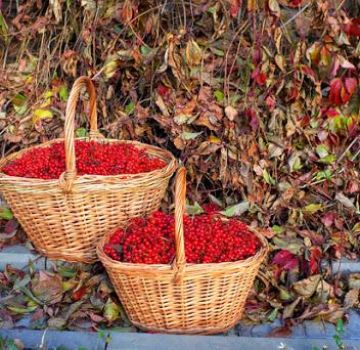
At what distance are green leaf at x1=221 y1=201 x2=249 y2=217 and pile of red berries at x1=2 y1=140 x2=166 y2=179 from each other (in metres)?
0.32

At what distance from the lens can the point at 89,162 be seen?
2.34 metres

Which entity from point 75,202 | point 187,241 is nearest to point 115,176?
point 75,202

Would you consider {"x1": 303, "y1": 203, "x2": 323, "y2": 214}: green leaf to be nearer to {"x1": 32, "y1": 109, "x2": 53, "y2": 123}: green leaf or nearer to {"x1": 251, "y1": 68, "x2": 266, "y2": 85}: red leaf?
{"x1": 251, "y1": 68, "x2": 266, "y2": 85}: red leaf

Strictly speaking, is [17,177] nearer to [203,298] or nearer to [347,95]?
[203,298]

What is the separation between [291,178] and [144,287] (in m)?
0.88

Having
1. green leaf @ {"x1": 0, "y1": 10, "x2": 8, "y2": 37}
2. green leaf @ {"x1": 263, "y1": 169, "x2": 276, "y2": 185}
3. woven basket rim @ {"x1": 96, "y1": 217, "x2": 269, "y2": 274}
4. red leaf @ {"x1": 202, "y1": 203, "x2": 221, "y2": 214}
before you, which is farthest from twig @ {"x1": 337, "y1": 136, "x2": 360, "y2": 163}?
green leaf @ {"x1": 0, "y1": 10, "x2": 8, "y2": 37}

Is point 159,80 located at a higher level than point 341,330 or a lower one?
higher

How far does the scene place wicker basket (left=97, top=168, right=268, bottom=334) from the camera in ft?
6.36

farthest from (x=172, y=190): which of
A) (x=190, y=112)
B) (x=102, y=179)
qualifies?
(x=102, y=179)

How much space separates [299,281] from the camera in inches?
91.1

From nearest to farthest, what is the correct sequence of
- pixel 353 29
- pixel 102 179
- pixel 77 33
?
pixel 102 179
pixel 353 29
pixel 77 33

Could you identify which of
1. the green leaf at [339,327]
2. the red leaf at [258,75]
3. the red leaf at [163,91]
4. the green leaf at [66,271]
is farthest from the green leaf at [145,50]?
the green leaf at [339,327]

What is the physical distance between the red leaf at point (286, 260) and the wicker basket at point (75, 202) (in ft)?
1.59

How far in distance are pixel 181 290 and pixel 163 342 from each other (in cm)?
17
